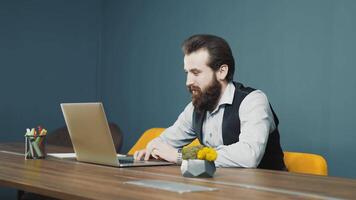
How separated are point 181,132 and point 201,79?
37cm

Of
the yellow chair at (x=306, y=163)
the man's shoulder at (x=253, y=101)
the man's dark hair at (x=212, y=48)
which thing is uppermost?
the man's dark hair at (x=212, y=48)

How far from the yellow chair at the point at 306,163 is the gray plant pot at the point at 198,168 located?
66 centimetres

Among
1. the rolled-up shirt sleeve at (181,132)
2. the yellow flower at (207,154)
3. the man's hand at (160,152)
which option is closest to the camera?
the yellow flower at (207,154)

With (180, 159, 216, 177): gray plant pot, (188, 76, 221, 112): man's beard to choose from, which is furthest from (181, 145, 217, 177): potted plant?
(188, 76, 221, 112): man's beard

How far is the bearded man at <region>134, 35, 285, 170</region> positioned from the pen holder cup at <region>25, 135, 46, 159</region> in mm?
473

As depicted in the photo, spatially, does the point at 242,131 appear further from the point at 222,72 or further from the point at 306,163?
the point at 222,72

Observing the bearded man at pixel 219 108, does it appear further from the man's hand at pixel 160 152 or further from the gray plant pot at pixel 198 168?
the gray plant pot at pixel 198 168

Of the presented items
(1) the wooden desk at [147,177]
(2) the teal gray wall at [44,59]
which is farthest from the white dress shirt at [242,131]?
(2) the teal gray wall at [44,59]

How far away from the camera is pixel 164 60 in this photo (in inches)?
194

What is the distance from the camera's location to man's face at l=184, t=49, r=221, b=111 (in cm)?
299

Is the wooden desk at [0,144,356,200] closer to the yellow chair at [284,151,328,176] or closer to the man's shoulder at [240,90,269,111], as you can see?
the yellow chair at [284,151,328,176]

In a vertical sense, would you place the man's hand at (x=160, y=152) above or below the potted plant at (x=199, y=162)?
below

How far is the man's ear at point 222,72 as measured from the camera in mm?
3039

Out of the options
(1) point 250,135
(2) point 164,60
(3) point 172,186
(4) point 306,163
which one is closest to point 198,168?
(3) point 172,186
